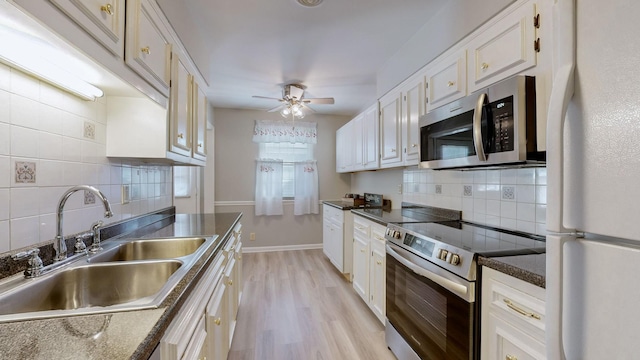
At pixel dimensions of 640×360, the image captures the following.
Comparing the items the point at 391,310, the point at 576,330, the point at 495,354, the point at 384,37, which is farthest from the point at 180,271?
the point at 384,37

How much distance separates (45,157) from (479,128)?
6.59 ft

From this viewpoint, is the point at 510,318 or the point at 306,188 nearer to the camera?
the point at 510,318

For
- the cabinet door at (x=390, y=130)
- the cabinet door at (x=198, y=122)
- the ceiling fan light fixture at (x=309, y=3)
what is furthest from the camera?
the cabinet door at (x=390, y=130)

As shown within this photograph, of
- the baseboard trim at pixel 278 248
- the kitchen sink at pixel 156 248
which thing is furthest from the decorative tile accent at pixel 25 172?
the baseboard trim at pixel 278 248

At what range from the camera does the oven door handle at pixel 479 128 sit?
144 centimetres

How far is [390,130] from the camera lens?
2.66m

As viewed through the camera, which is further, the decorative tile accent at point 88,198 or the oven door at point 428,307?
the decorative tile accent at point 88,198

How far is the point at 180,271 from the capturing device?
1001 millimetres

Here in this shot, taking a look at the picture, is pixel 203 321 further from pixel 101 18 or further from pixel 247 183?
pixel 247 183

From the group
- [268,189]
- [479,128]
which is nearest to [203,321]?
[479,128]

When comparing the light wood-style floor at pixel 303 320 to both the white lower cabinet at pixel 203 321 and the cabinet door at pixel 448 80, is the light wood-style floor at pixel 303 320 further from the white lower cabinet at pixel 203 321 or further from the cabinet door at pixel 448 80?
the cabinet door at pixel 448 80

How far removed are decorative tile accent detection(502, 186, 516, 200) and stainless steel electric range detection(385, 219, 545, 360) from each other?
0.22 meters

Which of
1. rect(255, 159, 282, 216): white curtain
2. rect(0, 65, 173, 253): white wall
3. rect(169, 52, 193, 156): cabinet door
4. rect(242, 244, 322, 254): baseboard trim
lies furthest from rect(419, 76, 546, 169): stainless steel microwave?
rect(242, 244, 322, 254): baseboard trim

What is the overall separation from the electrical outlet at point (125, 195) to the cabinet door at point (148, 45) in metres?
0.69
